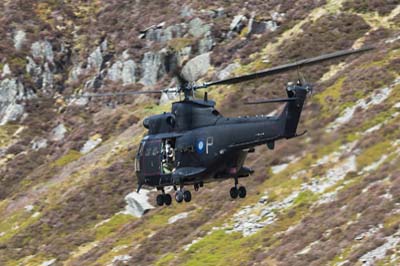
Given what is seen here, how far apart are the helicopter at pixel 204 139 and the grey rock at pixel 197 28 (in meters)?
47.6

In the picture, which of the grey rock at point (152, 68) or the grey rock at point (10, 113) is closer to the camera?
the grey rock at point (152, 68)

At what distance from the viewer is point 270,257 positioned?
43406mm

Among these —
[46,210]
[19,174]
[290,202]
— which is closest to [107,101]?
[19,174]

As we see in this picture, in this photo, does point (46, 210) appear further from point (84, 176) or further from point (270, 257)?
point (270, 257)

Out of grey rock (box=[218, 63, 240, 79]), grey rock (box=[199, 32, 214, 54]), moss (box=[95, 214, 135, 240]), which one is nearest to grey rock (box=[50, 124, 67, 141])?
grey rock (box=[199, 32, 214, 54])

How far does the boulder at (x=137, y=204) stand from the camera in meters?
57.3

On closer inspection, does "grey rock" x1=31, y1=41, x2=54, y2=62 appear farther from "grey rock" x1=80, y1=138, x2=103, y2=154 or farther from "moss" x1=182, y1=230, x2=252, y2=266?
"moss" x1=182, y1=230, x2=252, y2=266

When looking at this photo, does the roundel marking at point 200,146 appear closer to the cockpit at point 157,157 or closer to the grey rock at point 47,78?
the cockpit at point 157,157

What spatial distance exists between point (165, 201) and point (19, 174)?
43.6m

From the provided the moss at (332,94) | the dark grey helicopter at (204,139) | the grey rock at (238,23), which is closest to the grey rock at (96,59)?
the grey rock at (238,23)

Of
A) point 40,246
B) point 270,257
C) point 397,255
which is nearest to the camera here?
point 397,255

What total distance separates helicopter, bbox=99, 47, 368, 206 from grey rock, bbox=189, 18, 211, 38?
47634 millimetres

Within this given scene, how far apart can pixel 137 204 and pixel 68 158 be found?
16.5m

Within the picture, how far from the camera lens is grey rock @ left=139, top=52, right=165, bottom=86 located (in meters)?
78.9
